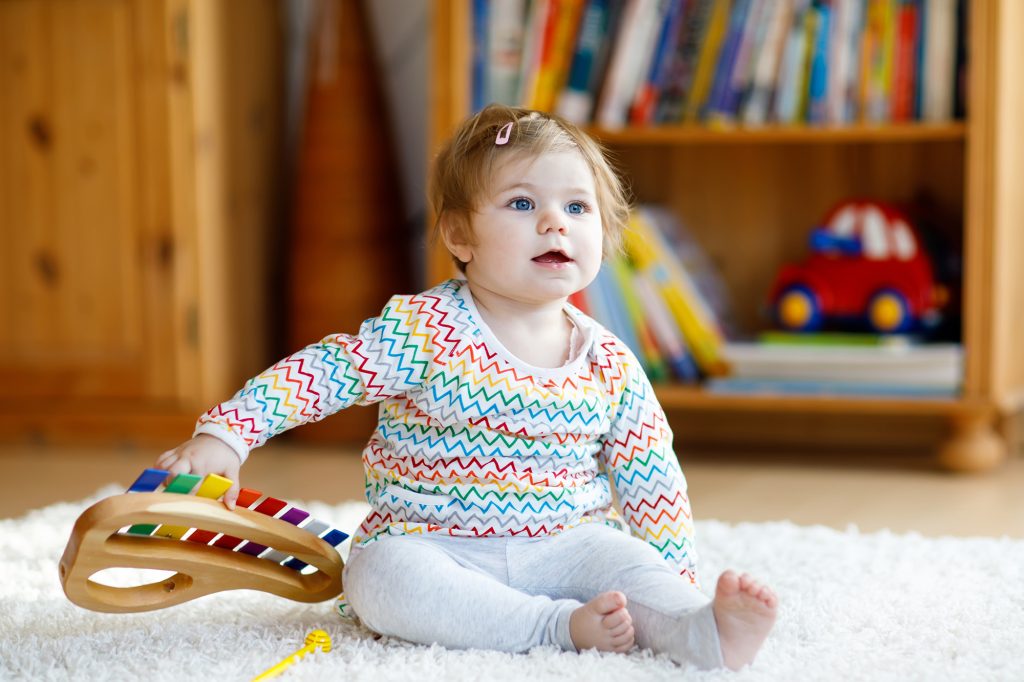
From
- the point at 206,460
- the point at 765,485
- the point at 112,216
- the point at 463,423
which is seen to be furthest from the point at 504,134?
the point at 112,216

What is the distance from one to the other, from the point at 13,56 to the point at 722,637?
163 cm

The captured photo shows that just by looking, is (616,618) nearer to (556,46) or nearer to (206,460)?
(206,460)

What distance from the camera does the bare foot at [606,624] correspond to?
0.86m

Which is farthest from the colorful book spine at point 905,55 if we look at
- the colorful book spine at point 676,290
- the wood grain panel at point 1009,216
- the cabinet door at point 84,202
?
the cabinet door at point 84,202

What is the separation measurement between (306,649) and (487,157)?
0.41 m

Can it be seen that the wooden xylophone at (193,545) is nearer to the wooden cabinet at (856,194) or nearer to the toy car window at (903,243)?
the wooden cabinet at (856,194)

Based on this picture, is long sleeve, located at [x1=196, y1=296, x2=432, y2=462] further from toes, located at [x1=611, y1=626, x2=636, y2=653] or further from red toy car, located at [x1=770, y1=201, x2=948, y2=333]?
red toy car, located at [x1=770, y1=201, x2=948, y2=333]

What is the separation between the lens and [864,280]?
6.05ft

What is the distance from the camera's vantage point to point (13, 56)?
6.54 feet

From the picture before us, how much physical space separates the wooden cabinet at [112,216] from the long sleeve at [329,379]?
3.55ft

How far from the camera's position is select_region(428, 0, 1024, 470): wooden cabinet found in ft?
5.68

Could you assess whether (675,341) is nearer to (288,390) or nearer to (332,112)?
(332,112)

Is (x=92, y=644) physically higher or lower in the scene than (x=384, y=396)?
lower

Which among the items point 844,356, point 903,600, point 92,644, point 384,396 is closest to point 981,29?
point 844,356
